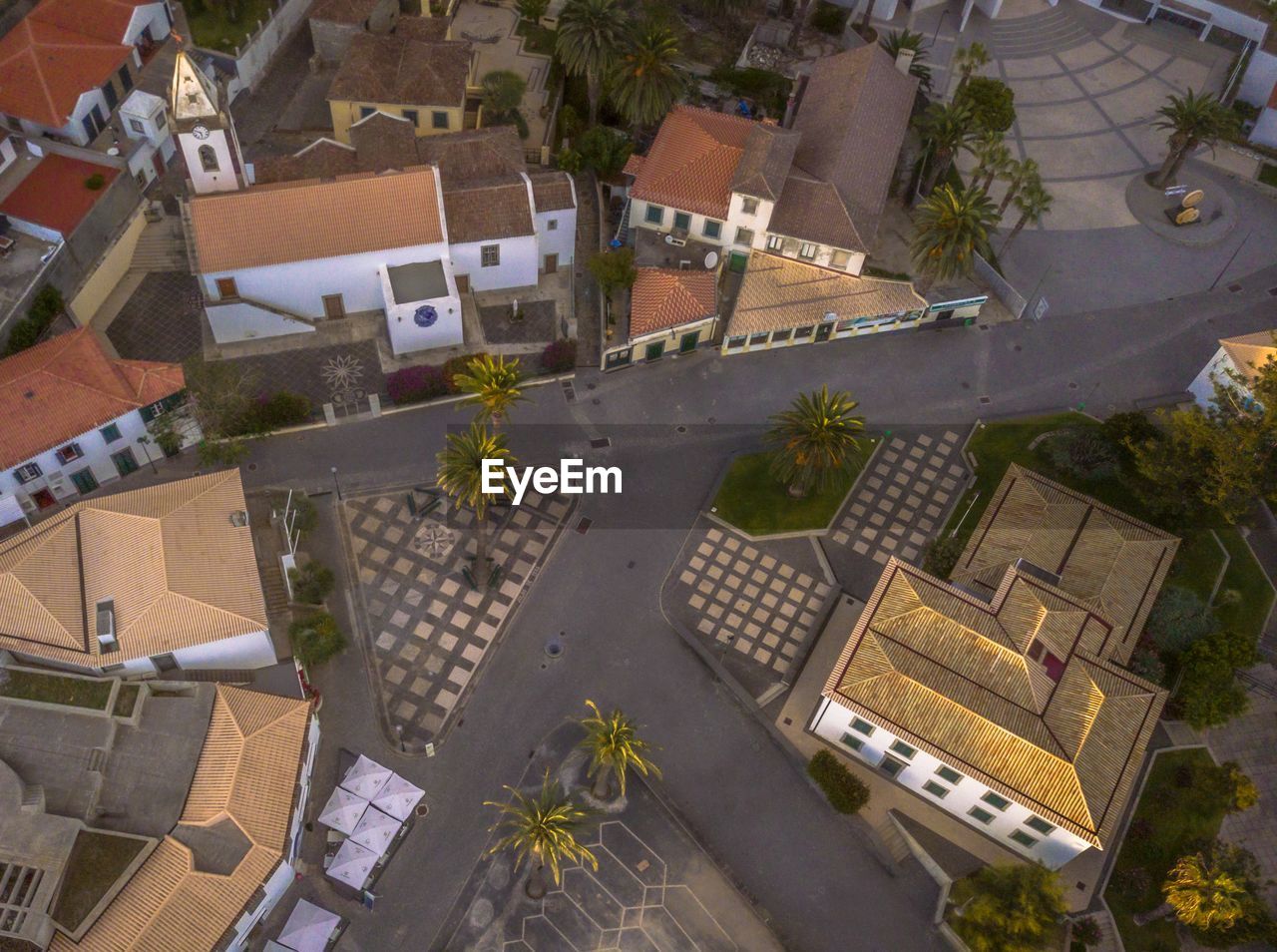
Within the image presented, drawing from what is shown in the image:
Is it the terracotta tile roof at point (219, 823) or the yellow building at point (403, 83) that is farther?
the yellow building at point (403, 83)

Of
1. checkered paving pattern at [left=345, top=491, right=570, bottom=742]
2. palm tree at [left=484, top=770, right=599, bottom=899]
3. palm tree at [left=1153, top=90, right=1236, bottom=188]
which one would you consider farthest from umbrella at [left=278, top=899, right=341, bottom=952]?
palm tree at [left=1153, top=90, right=1236, bottom=188]

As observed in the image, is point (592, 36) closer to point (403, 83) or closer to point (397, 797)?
point (403, 83)

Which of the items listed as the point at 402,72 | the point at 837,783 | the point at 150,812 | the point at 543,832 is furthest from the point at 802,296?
the point at 150,812

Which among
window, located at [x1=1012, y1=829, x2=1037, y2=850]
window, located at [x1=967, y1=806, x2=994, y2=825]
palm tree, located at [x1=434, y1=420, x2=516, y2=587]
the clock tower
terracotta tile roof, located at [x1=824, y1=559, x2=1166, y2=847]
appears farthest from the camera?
the clock tower

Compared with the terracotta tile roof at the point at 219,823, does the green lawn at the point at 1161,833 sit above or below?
below

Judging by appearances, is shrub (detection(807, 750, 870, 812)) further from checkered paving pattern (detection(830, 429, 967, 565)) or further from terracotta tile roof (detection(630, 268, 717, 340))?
terracotta tile roof (detection(630, 268, 717, 340))

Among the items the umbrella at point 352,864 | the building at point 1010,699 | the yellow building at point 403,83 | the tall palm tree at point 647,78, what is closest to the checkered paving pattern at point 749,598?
the building at point 1010,699

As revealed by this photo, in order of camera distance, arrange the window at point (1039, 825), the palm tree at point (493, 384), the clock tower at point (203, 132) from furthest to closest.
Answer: the clock tower at point (203, 132), the palm tree at point (493, 384), the window at point (1039, 825)

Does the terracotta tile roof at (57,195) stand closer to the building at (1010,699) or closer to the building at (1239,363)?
the building at (1010,699)
